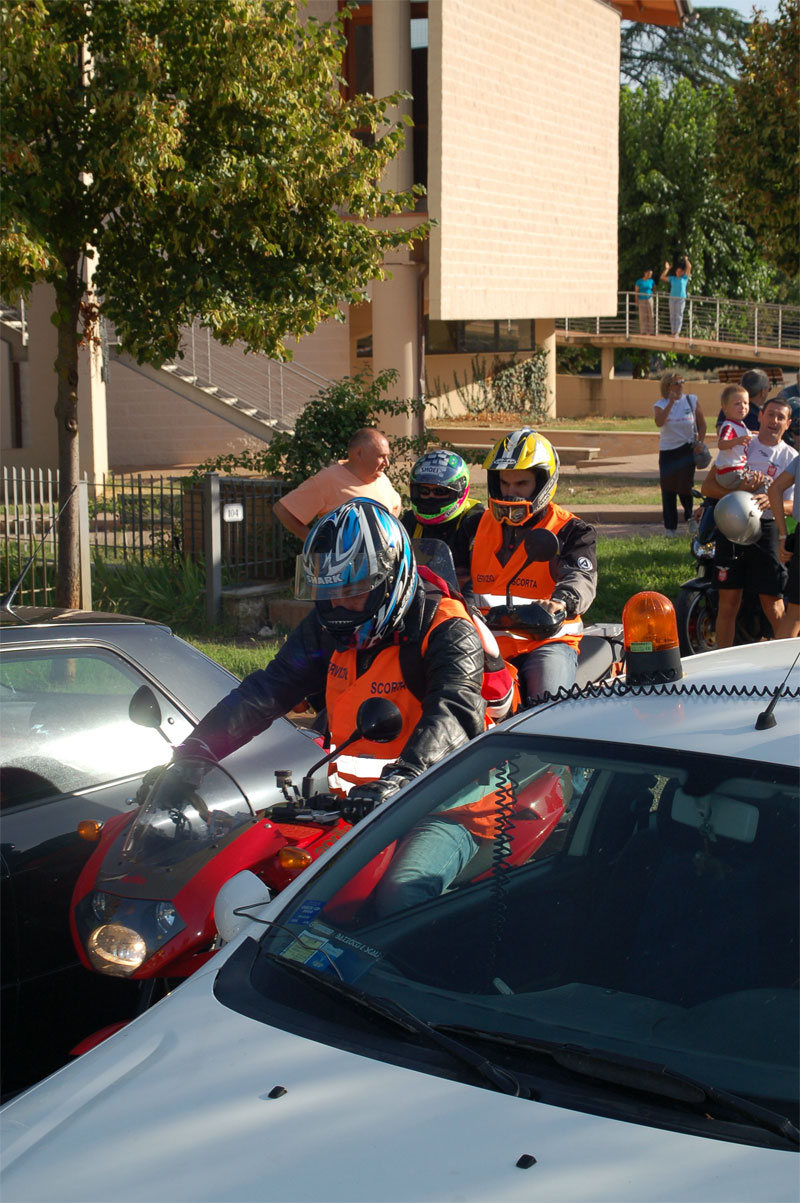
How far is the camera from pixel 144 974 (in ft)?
10.6

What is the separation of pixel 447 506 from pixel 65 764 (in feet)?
8.82

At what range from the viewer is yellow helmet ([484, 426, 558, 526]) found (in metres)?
5.91

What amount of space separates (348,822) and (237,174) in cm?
707

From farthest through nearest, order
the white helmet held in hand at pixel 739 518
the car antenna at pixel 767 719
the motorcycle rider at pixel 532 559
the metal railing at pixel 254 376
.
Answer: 1. the metal railing at pixel 254 376
2. the white helmet held in hand at pixel 739 518
3. the motorcycle rider at pixel 532 559
4. the car antenna at pixel 767 719

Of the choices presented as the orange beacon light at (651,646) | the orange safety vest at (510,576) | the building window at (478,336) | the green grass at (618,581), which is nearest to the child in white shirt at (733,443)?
the green grass at (618,581)

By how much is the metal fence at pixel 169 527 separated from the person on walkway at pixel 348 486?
276 centimetres

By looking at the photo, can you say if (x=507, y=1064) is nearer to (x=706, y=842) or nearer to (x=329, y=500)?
(x=706, y=842)

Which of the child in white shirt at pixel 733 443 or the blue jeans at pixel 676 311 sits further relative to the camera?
the blue jeans at pixel 676 311

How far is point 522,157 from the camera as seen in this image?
21172 mm

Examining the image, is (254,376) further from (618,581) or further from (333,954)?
(333,954)

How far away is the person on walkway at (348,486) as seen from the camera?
8133 mm

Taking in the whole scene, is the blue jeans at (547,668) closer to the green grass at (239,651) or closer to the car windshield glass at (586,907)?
the car windshield glass at (586,907)

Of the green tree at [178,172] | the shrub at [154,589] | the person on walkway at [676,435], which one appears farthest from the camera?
the person on walkway at [676,435]

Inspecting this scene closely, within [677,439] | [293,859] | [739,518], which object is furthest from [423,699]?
[677,439]
